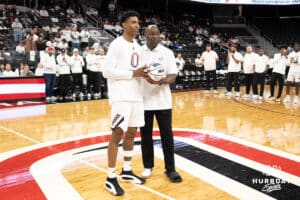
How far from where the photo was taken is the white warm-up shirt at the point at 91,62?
11.9 metres

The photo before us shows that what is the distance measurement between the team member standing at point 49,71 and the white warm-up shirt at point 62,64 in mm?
259

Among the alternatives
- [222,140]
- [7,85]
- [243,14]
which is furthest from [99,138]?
[243,14]

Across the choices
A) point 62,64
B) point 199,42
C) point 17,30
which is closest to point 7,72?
point 62,64

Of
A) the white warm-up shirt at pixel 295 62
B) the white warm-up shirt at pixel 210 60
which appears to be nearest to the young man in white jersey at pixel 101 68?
the white warm-up shirt at pixel 210 60

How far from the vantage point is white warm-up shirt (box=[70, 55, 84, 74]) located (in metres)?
11.6

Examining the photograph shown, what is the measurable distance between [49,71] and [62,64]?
1.73 feet

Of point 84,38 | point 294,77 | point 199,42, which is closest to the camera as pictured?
point 294,77

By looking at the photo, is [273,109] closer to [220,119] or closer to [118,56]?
[220,119]

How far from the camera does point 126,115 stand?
368 centimetres

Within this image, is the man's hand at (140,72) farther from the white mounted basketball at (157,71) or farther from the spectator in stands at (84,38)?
the spectator in stands at (84,38)

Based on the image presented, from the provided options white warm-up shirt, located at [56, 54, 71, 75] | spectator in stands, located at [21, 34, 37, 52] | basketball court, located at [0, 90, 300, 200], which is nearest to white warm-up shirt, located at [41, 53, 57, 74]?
white warm-up shirt, located at [56, 54, 71, 75]

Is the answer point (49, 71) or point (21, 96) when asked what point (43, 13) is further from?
point (21, 96)

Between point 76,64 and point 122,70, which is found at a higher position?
point 76,64

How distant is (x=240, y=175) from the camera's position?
4.19 metres
